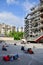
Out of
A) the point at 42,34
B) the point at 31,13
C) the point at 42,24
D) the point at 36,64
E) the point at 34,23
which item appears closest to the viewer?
the point at 36,64

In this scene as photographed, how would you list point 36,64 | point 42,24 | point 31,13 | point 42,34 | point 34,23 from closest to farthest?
point 36,64
point 42,34
point 42,24
point 34,23
point 31,13

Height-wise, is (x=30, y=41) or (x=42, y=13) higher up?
(x=42, y=13)

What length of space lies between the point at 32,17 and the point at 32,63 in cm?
6789

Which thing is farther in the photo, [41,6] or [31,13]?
[31,13]

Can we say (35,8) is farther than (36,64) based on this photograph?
Yes

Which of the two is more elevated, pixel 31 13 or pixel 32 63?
pixel 31 13

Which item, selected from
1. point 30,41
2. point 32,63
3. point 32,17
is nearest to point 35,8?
point 32,17

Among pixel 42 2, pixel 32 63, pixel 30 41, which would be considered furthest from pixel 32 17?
pixel 32 63

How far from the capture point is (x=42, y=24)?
3130 inches

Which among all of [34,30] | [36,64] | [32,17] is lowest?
[36,64]

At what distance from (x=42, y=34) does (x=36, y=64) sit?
48.7m

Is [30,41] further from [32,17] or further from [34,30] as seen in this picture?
[32,17]

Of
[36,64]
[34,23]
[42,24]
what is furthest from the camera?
[34,23]

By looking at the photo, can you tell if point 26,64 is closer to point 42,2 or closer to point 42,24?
point 42,24
